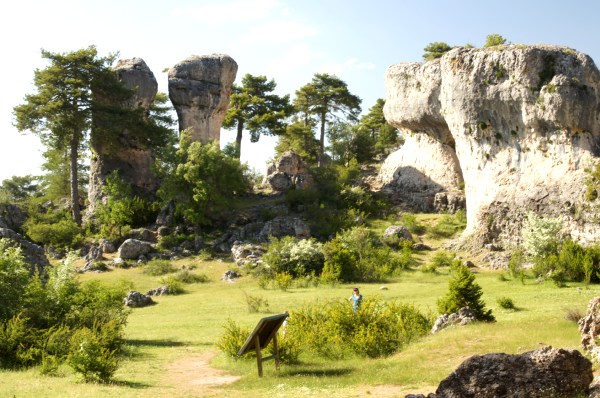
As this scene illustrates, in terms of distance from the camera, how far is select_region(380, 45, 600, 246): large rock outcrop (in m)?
35.0

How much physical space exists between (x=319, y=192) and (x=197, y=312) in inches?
971

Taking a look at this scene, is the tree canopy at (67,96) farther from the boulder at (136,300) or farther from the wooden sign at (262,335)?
the wooden sign at (262,335)

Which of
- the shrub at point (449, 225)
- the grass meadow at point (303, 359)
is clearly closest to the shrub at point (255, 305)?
the grass meadow at point (303, 359)

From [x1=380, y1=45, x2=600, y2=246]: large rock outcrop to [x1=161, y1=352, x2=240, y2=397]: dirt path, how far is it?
24317 millimetres

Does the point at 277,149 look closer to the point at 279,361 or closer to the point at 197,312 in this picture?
the point at 197,312

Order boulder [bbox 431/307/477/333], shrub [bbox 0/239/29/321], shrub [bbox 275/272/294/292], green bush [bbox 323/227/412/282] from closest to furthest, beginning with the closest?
boulder [bbox 431/307/477/333]
shrub [bbox 0/239/29/321]
shrub [bbox 275/272/294/292]
green bush [bbox 323/227/412/282]

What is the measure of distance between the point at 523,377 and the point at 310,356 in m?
7.92

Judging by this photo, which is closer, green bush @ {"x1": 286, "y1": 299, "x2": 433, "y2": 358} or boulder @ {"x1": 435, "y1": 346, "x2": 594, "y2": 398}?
boulder @ {"x1": 435, "y1": 346, "x2": 594, "y2": 398}

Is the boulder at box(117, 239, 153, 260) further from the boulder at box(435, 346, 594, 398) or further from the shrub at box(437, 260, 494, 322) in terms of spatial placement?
the boulder at box(435, 346, 594, 398)

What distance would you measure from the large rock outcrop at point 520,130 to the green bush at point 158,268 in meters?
19.5

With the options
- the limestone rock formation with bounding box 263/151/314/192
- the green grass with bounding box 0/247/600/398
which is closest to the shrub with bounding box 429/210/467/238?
the limestone rock formation with bounding box 263/151/314/192

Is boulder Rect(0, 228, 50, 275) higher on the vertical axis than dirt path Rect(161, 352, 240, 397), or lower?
higher

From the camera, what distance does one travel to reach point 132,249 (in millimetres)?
42469

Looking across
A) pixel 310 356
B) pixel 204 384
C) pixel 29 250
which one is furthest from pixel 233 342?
pixel 29 250
